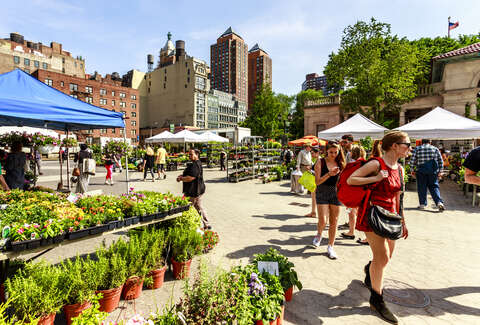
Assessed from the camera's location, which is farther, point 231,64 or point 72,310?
point 231,64

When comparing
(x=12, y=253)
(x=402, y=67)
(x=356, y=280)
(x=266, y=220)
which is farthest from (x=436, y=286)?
(x=402, y=67)

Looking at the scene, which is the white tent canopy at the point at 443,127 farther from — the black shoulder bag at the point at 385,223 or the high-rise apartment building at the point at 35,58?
the high-rise apartment building at the point at 35,58

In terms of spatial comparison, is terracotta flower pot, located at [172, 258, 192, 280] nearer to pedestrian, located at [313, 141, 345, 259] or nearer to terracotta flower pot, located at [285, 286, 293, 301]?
terracotta flower pot, located at [285, 286, 293, 301]

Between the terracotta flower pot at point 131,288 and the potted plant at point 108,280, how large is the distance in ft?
0.46

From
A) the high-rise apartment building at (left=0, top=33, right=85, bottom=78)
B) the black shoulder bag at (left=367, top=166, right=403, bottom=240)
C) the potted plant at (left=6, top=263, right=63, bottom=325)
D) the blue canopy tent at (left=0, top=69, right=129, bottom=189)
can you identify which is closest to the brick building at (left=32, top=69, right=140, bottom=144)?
the high-rise apartment building at (left=0, top=33, right=85, bottom=78)

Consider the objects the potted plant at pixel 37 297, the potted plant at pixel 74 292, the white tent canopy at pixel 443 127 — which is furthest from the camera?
the white tent canopy at pixel 443 127

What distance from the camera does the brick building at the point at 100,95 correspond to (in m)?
55.6

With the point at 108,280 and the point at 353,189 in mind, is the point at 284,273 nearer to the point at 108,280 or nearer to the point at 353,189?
the point at 353,189

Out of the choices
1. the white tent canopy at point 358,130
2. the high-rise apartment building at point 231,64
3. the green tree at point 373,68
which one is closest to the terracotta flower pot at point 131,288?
the white tent canopy at point 358,130

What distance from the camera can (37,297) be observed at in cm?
233

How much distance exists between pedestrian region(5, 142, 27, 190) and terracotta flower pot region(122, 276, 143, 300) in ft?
19.1

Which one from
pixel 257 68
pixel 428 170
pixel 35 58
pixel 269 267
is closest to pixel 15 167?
pixel 269 267

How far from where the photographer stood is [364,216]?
9.40 feet

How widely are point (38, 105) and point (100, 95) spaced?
2799 inches
